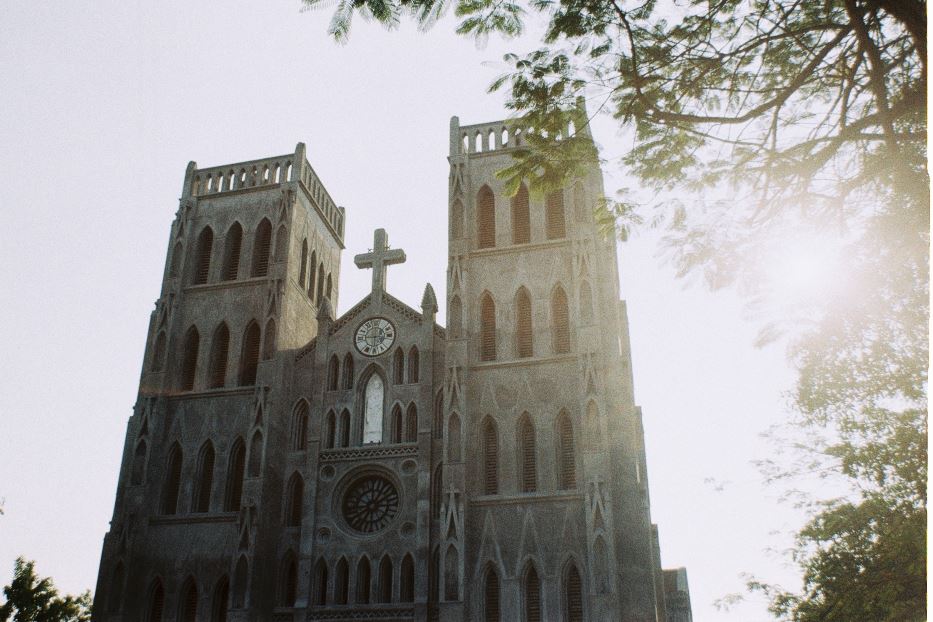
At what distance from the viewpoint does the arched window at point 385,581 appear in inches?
1011

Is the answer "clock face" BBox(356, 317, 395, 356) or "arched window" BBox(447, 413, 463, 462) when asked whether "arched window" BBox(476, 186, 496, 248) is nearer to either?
"clock face" BBox(356, 317, 395, 356)

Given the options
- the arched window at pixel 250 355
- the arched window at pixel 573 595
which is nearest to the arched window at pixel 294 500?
the arched window at pixel 250 355

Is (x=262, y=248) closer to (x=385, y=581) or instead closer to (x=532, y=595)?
(x=385, y=581)

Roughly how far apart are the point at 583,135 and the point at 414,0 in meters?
2.73

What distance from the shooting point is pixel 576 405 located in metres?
26.2

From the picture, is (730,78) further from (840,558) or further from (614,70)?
(840,558)

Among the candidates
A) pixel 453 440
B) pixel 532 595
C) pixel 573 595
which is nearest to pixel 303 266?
pixel 453 440

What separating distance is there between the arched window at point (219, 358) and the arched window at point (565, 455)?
472 inches

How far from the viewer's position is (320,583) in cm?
2619

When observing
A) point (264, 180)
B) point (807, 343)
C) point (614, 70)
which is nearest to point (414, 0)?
point (614, 70)

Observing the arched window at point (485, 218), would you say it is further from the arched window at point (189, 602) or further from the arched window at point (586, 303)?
the arched window at point (189, 602)

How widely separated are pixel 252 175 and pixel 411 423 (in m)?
12.8

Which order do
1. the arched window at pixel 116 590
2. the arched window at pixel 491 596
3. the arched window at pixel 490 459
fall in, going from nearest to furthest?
the arched window at pixel 491 596 < the arched window at pixel 490 459 < the arched window at pixel 116 590

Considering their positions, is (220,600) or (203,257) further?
(203,257)
